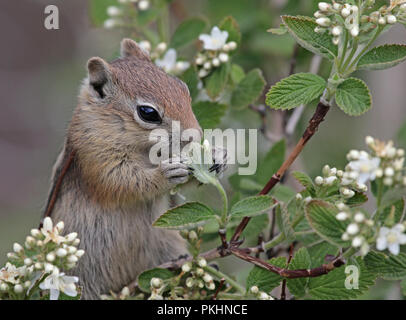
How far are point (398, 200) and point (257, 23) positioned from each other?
88.0 inches

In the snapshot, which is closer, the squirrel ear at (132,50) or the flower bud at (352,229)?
the flower bud at (352,229)

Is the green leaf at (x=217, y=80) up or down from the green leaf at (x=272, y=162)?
up

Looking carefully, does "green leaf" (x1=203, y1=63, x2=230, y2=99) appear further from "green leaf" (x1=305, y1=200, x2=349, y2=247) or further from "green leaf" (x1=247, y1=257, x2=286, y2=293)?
"green leaf" (x1=305, y1=200, x2=349, y2=247)

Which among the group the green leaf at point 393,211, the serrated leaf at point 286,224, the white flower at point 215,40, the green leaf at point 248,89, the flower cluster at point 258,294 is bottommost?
the flower cluster at point 258,294

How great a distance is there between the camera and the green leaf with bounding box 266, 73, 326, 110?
2.13 meters

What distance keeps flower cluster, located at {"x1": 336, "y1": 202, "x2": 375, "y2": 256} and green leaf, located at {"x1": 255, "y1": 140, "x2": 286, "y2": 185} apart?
46.2 inches

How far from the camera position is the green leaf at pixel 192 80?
3.03 metres

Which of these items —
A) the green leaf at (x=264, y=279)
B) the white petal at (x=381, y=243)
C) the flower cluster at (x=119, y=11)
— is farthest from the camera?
the flower cluster at (x=119, y=11)

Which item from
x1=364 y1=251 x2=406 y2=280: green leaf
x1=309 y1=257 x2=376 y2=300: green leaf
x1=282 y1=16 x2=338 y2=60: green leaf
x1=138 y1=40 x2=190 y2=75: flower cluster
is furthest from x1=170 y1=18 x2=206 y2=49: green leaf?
x1=364 y1=251 x2=406 y2=280: green leaf

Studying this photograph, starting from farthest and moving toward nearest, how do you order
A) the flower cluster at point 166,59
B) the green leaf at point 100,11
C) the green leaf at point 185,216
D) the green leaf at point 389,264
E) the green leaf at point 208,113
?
the green leaf at point 100,11, the flower cluster at point 166,59, the green leaf at point 208,113, the green leaf at point 185,216, the green leaf at point 389,264

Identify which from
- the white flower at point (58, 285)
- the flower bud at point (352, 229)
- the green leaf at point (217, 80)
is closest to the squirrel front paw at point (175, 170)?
the green leaf at point (217, 80)

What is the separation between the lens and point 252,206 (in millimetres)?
2129

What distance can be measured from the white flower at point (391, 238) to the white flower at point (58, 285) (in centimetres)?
102

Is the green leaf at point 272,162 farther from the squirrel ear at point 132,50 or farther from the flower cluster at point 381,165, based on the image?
the flower cluster at point 381,165
